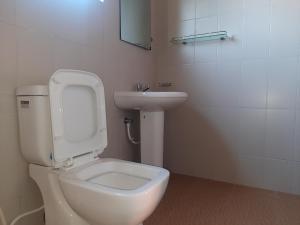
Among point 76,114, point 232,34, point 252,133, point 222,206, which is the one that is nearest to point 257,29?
point 232,34

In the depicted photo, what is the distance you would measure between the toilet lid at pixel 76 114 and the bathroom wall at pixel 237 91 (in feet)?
3.63

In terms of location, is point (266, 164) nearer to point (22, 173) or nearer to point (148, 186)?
point (148, 186)

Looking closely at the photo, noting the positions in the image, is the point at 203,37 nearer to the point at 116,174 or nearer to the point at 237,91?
the point at 237,91

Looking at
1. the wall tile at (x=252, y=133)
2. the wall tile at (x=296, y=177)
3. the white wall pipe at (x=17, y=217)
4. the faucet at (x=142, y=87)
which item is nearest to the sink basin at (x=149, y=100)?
the faucet at (x=142, y=87)

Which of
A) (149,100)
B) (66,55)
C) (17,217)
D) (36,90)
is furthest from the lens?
(149,100)

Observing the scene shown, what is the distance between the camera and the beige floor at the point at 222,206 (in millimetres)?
1511

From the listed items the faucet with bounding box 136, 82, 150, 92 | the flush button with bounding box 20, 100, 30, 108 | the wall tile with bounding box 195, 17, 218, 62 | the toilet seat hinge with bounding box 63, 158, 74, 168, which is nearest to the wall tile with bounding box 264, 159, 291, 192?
the wall tile with bounding box 195, 17, 218, 62

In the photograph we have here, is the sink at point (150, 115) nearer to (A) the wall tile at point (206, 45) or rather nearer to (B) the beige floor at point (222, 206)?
(B) the beige floor at point (222, 206)

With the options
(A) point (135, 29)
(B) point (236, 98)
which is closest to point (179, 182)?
(B) point (236, 98)

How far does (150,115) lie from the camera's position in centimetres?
183

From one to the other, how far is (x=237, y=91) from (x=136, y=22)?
3.43ft

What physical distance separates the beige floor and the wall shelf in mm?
1258

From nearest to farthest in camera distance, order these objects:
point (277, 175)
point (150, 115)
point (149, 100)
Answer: point (149, 100) → point (150, 115) → point (277, 175)

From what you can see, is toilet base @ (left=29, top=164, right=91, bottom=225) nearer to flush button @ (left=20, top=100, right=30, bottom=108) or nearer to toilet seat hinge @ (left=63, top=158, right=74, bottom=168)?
toilet seat hinge @ (left=63, top=158, right=74, bottom=168)
